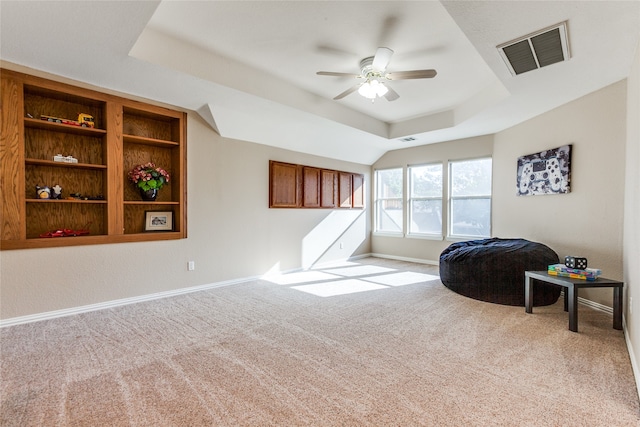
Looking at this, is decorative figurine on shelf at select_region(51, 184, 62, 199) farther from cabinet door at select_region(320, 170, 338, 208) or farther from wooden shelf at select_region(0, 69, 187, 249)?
cabinet door at select_region(320, 170, 338, 208)

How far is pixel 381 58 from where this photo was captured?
285 centimetres

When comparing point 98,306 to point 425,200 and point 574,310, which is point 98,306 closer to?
point 574,310

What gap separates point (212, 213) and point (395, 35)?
332 centimetres

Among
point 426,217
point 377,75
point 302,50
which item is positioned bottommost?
point 426,217

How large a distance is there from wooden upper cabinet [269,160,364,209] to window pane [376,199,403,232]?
1.75 feet

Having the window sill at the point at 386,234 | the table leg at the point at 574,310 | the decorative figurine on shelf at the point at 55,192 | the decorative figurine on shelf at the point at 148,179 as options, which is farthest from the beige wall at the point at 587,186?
the decorative figurine on shelf at the point at 55,192

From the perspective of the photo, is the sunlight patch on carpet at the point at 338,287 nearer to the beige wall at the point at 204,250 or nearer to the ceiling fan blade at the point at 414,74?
the beige wall at the point at 204,250

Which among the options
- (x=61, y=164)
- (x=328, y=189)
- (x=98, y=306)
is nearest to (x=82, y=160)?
(x=61, y=164)

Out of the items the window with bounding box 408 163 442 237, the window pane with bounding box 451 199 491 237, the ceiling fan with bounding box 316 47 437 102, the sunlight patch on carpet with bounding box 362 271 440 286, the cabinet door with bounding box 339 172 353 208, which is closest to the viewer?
the ceiling fan with bounding box 316 47 437 102

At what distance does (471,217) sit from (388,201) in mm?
1929

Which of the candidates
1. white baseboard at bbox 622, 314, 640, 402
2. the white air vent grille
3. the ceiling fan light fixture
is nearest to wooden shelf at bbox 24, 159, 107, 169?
the ceiling fan light fixture

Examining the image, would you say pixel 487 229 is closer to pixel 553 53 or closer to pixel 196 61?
pixel 553 53

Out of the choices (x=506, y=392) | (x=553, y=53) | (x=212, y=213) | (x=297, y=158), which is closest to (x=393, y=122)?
(x=297, y=158)

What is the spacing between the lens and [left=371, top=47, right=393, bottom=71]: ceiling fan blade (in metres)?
2.74
